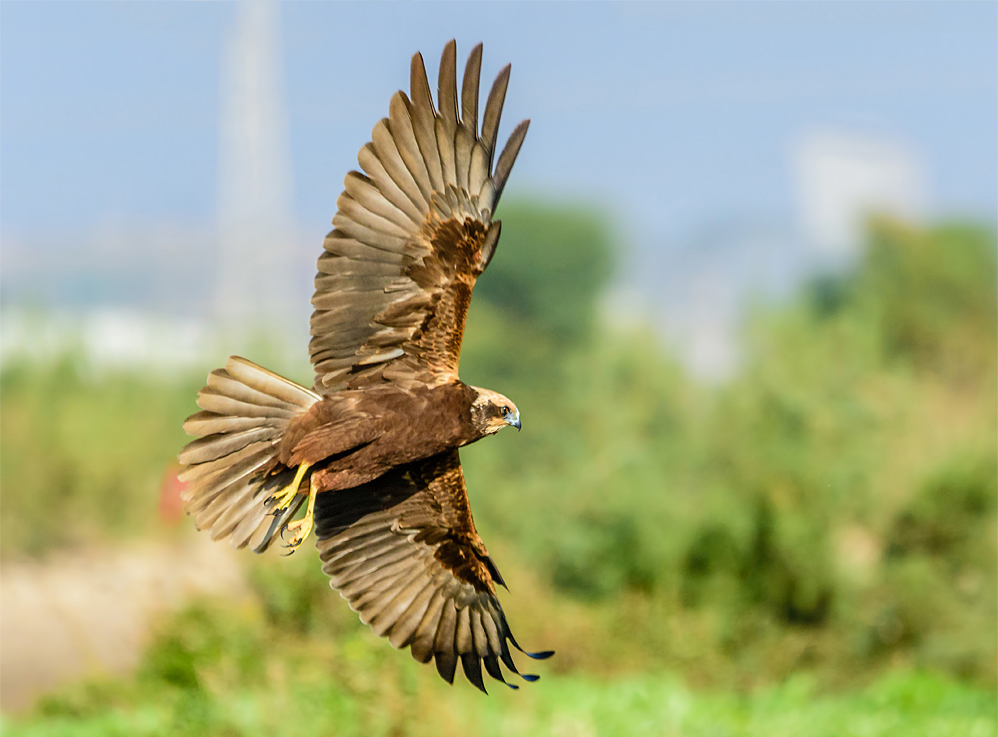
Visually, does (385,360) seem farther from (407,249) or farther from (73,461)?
(73,461)

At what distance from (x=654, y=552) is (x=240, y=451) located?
297 inches

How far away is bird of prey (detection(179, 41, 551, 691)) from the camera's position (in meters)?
3.89

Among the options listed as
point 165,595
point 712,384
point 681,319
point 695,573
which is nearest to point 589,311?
point 681,319

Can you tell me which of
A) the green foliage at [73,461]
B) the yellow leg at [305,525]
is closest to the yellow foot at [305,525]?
the yellow leg at [305,525]

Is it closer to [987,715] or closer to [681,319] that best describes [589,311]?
[681,319]

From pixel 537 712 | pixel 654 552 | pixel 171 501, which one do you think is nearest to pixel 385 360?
pixel 537 712

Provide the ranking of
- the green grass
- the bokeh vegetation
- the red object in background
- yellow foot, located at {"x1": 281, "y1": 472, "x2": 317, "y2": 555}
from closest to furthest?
yellow foot, located at {"x1": 281, "y1": 472, "x2": 317, "y2": 555}, the green grass, the bokeh vegetation, the red object in background

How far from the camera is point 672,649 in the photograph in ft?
32.5

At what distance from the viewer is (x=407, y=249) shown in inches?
158

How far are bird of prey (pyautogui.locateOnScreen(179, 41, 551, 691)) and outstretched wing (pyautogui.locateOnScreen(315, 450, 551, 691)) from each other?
8cm

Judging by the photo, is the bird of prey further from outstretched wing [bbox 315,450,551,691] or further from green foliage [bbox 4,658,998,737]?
green foliage [bbox 4,658,998,737]

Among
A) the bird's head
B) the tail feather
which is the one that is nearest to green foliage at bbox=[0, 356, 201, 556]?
the tail feather

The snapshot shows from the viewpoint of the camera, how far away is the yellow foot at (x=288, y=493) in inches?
153

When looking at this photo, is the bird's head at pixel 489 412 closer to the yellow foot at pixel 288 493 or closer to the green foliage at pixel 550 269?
the yellow foot at pixel 288 493
